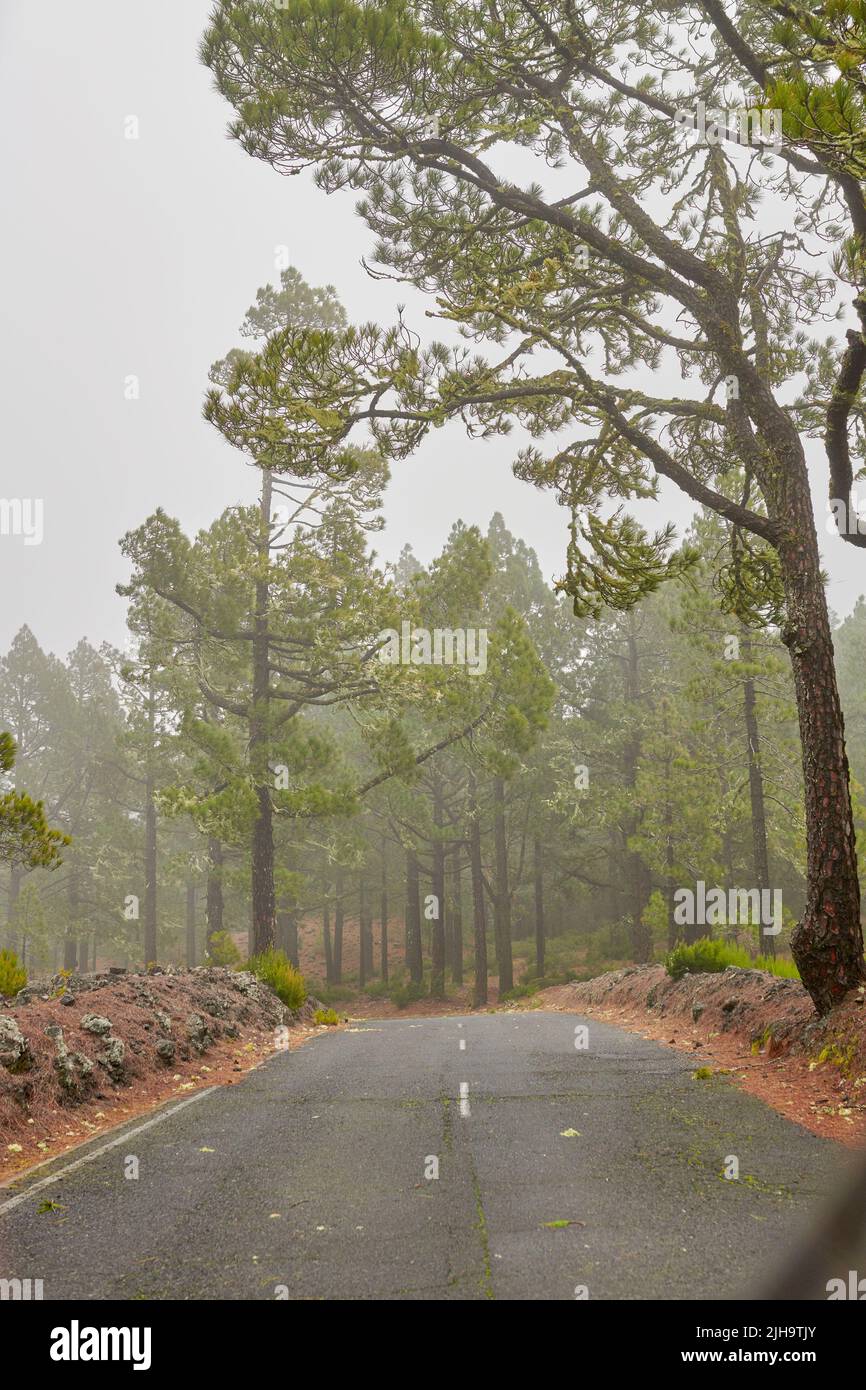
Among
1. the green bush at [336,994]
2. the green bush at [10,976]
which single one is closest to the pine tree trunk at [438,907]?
the green bush at [336,994]

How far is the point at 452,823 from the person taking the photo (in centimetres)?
3028

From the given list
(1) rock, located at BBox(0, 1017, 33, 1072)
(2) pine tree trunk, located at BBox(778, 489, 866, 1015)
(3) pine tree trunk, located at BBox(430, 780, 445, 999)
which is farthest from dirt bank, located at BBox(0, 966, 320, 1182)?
(3) pine tree trunk, located at BBox(430, 780, 445, 999)

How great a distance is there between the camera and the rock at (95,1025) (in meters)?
8.09

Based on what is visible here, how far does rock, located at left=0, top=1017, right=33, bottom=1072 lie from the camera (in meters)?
6.57

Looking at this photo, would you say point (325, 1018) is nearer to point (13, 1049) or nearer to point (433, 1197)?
point (13, 1049)

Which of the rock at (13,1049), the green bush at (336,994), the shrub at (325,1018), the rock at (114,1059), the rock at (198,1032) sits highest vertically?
the rock at (13,1049)

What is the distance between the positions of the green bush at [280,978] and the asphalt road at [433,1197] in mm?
7366

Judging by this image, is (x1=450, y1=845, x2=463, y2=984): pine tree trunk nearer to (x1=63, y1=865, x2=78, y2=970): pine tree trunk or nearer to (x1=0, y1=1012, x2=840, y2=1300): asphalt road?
(x1=63, y1=865, x2=78, y2=970): pine tree trunk

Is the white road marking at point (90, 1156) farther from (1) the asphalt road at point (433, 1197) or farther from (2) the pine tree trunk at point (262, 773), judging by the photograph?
(2) the pine tree trunk at point (262, 773)
